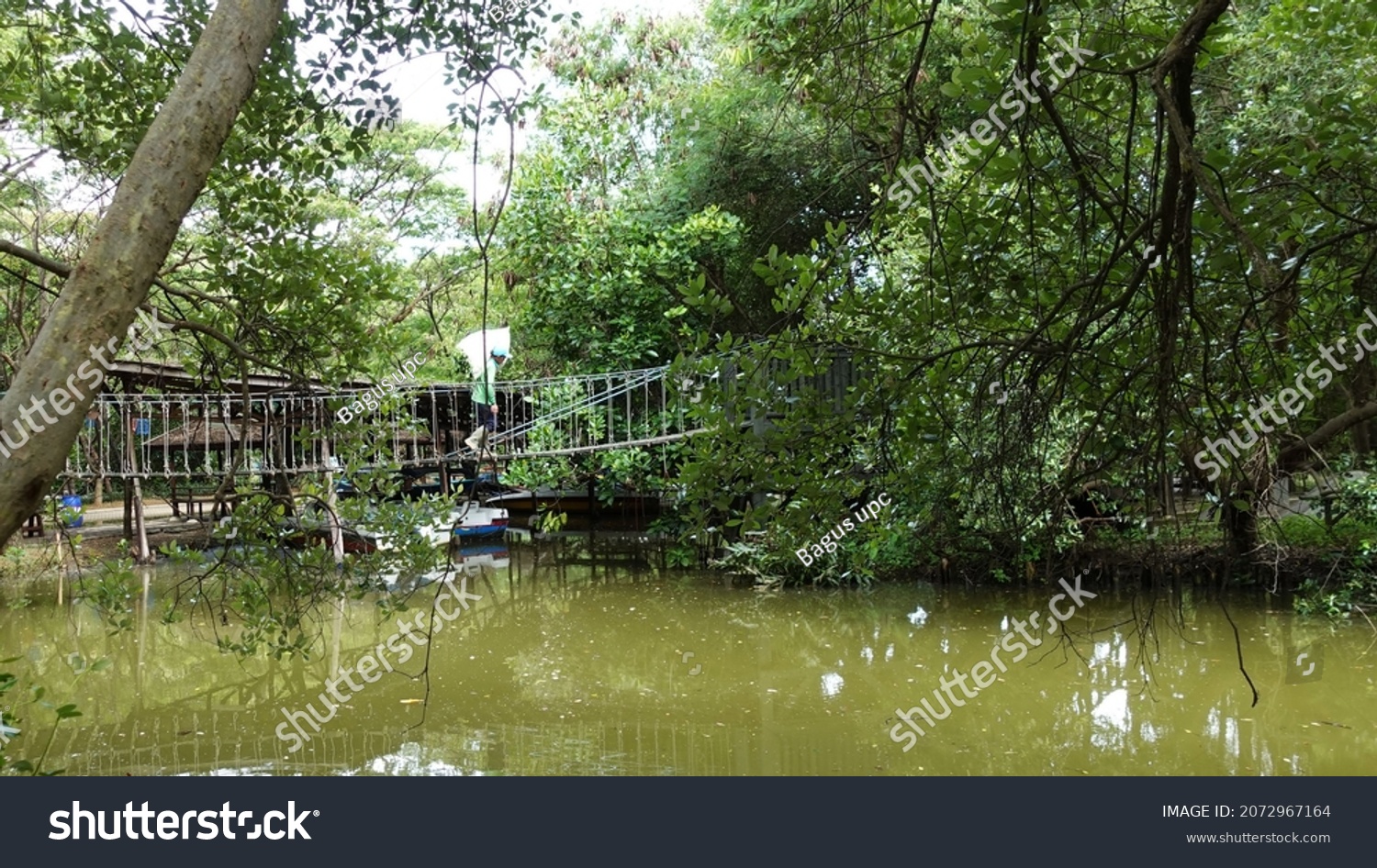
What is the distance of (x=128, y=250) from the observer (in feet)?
4.13

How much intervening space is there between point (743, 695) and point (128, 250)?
178 inches

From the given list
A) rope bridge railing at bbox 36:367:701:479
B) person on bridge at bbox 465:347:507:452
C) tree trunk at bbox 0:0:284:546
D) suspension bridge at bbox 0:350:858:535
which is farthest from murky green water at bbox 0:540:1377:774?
tree trunk at bbox 0:0:284:546

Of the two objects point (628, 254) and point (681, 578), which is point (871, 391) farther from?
point (628, 254)

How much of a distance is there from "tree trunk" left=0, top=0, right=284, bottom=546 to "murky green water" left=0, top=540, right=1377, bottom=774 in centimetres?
270

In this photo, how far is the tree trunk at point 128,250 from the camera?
45.6 inches

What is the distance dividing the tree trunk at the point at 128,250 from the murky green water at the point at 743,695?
8.85 ft

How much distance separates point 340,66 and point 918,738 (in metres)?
3.58

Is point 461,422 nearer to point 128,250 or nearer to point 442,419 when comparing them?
point 442,419

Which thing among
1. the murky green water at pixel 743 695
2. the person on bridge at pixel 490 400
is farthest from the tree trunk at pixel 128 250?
the person on bridge at pixel 490 400

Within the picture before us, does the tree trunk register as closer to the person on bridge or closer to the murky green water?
the murky green water

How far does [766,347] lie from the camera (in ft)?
7.63

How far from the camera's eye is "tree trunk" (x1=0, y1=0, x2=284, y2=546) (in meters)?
1.16

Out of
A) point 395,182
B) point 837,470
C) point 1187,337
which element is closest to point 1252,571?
point 837,470

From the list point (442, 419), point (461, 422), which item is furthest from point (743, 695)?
point (461, 422)
